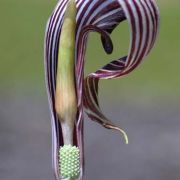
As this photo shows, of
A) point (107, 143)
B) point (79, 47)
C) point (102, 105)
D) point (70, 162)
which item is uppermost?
point (79, 47)

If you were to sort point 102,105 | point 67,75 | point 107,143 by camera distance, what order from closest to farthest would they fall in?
1. point 67,75
2. point 107,143
3. point 102,105

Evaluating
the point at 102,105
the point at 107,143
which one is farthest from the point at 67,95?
the point at 102,105

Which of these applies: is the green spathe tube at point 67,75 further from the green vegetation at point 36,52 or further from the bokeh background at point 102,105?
the green vegetation at point 36,52

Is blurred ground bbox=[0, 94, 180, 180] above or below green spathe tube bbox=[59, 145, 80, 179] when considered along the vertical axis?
Result: below

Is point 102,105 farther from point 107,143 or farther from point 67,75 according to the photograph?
point 67,75

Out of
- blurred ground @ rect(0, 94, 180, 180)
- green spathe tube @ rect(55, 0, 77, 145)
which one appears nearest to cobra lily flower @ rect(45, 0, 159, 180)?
green spathe tube @ rect(55, 0, 77, 145)

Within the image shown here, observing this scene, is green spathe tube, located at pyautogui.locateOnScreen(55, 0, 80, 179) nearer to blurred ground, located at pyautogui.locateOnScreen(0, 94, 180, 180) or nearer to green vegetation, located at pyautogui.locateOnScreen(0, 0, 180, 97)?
blurred ground, located at pyautogui.locateOnScreen(0, 94, 180, 180)
